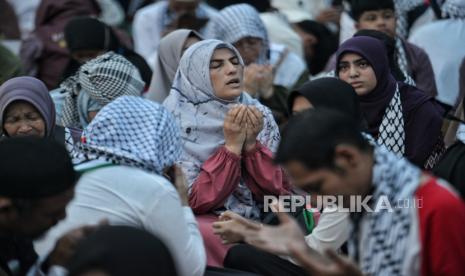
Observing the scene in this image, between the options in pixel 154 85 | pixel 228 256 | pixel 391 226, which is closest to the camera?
pixel 391 226

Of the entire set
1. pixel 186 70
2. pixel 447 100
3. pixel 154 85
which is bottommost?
pixel 447 100

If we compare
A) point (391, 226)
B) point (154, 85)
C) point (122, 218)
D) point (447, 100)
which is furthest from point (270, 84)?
point (391, 226)

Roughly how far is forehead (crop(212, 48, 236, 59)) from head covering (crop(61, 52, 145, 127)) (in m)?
0.82

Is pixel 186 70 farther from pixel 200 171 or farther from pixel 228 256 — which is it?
pixel 228 256

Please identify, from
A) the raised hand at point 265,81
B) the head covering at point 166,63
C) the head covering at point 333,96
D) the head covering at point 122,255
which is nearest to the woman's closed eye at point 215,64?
the head covering at point 333,96

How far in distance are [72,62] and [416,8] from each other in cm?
298

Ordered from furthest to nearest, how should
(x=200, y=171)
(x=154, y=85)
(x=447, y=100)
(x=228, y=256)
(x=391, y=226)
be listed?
1. (x=447, y=100)
2. (x=154, y=85)
3. (x=200, y=171)
4. (x=228, y=256)
5. (x=391, y=226)

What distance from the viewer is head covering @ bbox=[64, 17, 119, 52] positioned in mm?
7781

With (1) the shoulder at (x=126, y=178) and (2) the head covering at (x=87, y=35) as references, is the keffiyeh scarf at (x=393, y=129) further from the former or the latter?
→ (2) the head covering at (x=87, y=35)

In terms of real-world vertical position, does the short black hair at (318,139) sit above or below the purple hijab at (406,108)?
above

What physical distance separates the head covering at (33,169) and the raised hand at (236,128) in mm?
1686

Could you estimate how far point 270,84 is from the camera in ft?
24.3

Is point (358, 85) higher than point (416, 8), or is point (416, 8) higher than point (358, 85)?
point (358, 85)

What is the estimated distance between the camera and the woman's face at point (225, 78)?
6.02 metres
